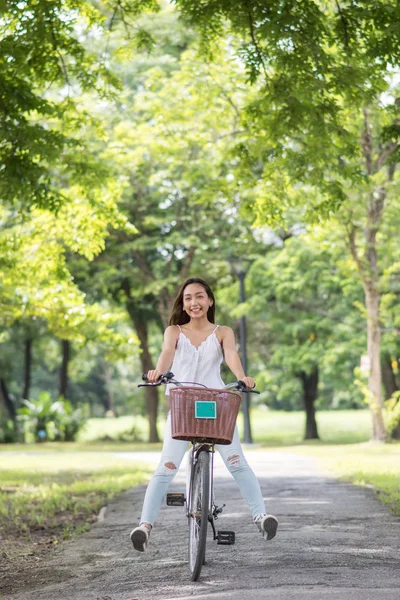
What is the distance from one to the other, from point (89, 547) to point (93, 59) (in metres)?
7.54

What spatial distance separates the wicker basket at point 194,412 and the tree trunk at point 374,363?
20.5 m

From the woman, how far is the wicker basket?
10.5 inches

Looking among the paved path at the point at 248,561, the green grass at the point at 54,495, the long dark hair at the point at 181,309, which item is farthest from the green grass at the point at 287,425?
the long dark hair at the point at 181,309

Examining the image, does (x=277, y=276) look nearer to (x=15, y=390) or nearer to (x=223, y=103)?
(x=223, y=103)

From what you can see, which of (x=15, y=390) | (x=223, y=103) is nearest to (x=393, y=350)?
(x=223, y=103)

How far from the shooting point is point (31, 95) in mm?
10797

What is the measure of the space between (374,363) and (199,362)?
66.4ft

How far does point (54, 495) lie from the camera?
12648 mm

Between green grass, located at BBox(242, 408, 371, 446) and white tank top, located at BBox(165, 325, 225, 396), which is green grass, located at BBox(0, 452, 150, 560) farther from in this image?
green grass, located at BBox(242, 408, 371, 446)

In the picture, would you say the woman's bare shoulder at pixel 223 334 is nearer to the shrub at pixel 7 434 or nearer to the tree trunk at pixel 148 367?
the tree trunk at pixel 148 367

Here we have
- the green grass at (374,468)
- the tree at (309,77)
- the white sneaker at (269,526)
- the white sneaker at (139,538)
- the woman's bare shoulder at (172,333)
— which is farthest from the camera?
the green grass at (374,468)

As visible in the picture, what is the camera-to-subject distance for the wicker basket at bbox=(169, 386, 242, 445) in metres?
5.86

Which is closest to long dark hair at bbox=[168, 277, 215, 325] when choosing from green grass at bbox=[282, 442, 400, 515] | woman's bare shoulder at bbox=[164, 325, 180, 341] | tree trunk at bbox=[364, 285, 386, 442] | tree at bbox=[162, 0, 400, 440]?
woman's bare shoulder at bbox=[164, 325, 180, 341]

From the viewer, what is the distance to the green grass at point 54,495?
9.36 meters
